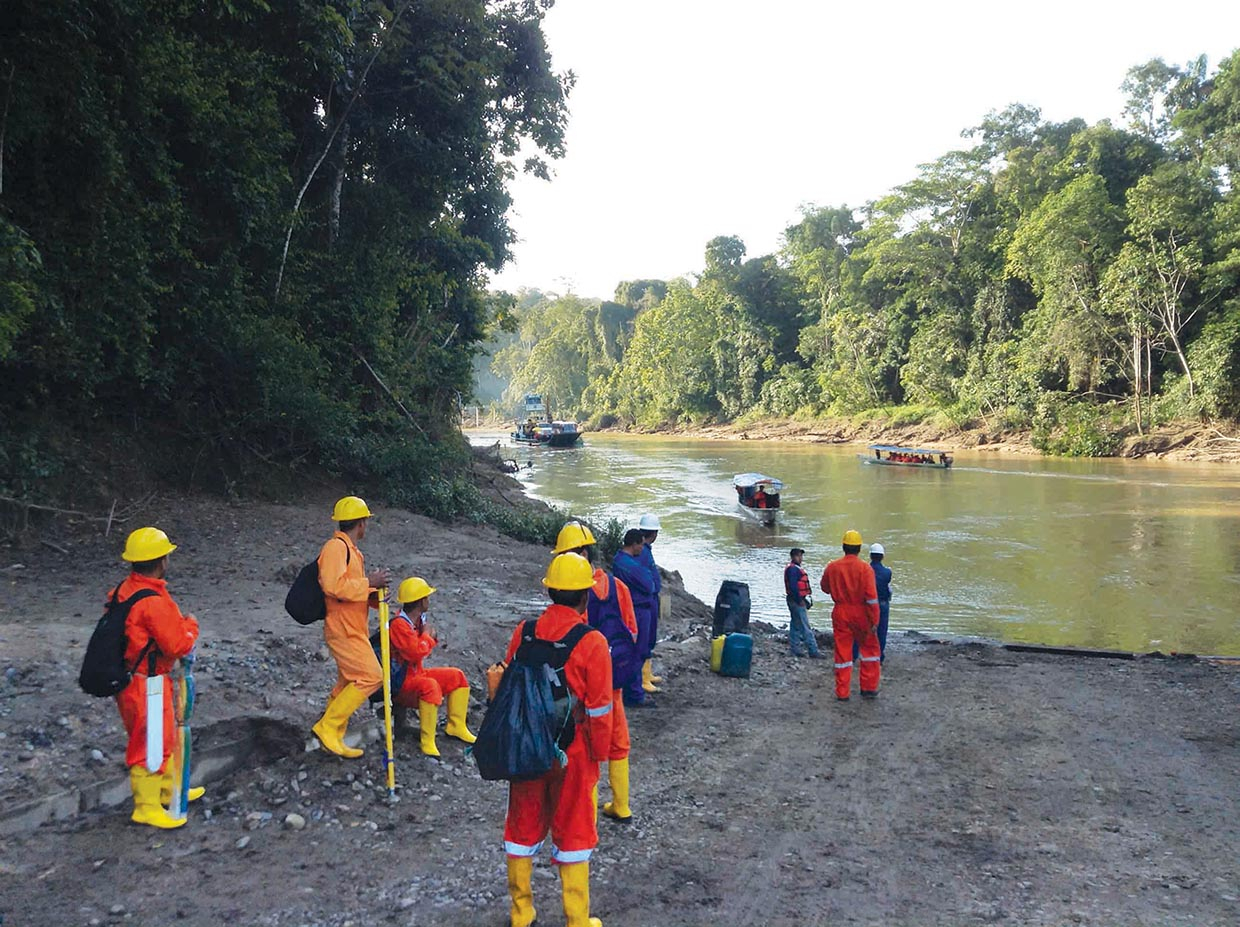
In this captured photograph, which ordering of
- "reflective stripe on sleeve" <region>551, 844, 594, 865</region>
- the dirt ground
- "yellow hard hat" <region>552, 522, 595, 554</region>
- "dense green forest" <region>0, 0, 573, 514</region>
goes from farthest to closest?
"dense green forest" <region>0, 0, 573, 514</region>
"yellow hard hat" <region>552, 522, 595, 554</region>
the dirt ground
"reflective stripe on sleeve" <region>551, 844, 594, 865</region>

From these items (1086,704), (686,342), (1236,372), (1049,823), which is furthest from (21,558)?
(686,342)

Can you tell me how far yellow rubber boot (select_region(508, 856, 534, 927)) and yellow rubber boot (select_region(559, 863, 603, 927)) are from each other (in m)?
0.18

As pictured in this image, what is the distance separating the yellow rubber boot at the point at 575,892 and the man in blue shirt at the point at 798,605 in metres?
6.73

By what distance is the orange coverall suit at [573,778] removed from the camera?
349cm

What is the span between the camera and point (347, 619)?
16.1 ft

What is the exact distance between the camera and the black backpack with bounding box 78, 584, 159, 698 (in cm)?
404

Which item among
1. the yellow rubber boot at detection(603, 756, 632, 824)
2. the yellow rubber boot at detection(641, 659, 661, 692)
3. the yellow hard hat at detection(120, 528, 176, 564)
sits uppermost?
the yellow hard hat at detection(120, 528, 176, 564)

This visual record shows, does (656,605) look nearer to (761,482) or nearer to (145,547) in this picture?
(145,547)

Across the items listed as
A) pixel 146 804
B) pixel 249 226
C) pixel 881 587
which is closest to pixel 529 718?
pixel 146 804

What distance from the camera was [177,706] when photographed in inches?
184

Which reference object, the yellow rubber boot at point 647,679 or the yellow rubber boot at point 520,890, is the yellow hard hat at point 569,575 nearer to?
the yellow rubber boot at point 520,890

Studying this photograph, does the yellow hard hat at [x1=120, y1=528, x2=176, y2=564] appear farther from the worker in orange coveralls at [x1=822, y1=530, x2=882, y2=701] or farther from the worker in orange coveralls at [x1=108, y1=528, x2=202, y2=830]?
the worker in orange coveralls at [x1=822, y1=530, x2=882, y2=701]

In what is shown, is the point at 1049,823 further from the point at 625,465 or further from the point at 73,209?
the point at 625,465

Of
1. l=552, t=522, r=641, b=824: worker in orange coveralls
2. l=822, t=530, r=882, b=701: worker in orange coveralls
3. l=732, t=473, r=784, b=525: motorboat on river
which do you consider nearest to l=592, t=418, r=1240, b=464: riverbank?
l=732, t=473, r=784, b=525: motorboat on river
